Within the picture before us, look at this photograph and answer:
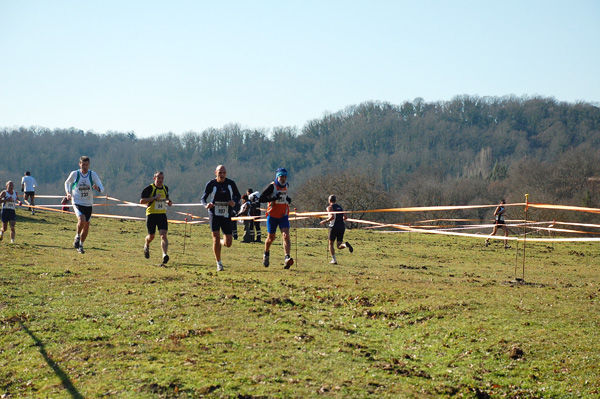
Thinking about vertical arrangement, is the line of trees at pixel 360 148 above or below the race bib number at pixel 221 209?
above

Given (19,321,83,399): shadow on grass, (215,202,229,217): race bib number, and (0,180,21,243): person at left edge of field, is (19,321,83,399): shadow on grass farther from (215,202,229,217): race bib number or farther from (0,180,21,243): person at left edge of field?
(0,180,21,243): person at left edge of field

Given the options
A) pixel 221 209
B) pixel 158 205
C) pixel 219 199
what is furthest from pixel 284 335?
pixel 158 205

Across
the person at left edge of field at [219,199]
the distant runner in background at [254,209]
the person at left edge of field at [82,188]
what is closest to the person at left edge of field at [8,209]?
the person at left edge of field at [82,188]

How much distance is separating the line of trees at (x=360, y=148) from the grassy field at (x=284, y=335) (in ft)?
311

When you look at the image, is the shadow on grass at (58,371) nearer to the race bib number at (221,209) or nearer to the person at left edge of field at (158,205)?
the race bib number at (221,209)

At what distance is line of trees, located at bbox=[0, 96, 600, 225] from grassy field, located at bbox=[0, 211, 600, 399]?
94.7 metres

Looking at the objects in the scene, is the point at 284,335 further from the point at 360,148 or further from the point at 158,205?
the point at 360,148

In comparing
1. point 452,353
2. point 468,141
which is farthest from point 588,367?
point 468,141

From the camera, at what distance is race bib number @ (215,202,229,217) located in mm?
13445

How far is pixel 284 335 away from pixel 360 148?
151 m

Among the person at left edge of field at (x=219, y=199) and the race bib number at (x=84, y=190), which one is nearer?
the person at left edge of field at (x=219, y=199)

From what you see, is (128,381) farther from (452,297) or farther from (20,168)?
(20,168)

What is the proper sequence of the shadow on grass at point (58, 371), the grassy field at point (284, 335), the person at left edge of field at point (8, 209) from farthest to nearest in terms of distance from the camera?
1. the person at left edge of field at point (8, 209)
2. the grassy field at point (284, 335)
3. the shadow on grass at point (58, 371)

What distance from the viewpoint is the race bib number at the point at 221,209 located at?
13.4 m
